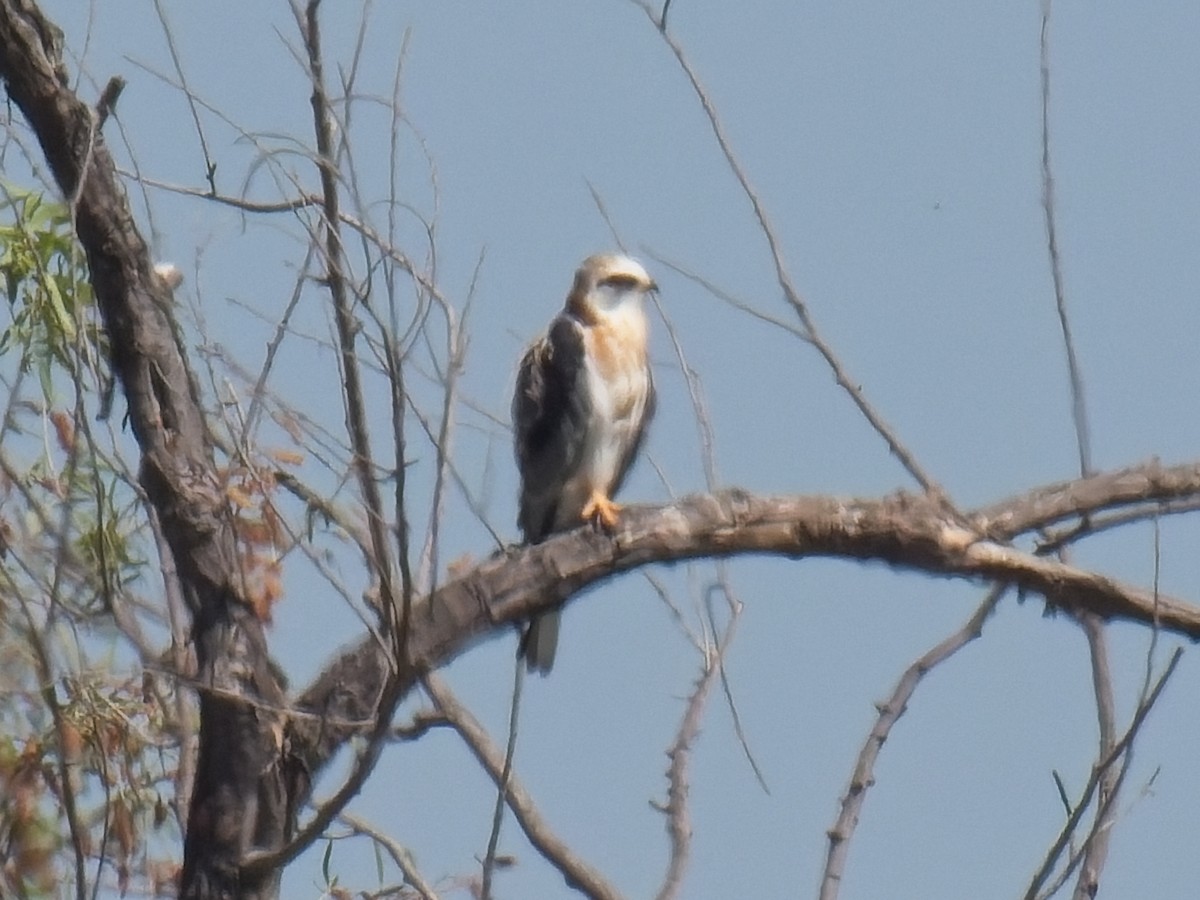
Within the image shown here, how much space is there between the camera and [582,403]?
239 inches

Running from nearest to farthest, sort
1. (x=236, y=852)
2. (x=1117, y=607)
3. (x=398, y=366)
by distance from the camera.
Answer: (x=398, y=366)
(x=236, y=852)
(x=1117, y=607)

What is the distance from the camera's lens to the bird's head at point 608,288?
628 cm

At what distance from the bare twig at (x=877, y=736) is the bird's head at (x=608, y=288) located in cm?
254

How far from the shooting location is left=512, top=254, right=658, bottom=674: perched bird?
19.9 feet

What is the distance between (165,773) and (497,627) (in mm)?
910

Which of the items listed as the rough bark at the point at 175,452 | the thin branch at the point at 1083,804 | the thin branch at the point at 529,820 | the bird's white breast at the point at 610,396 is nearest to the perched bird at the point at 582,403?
the bird's white breast at the point at 610,396

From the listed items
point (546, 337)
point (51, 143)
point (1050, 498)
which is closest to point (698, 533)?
point (1050, 498)

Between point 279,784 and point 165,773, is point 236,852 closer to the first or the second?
point 279,784

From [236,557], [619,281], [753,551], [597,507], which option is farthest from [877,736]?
[619,281]

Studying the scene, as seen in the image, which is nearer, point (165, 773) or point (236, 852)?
point (236, 852)

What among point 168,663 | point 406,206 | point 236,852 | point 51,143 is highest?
point 51,143

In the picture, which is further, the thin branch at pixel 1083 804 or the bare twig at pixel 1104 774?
the bare twig at pixel 1104 774

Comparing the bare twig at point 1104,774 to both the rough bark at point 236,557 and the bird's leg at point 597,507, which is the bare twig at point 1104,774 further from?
the bird's leg at point 597,507

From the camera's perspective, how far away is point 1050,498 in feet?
13.1
